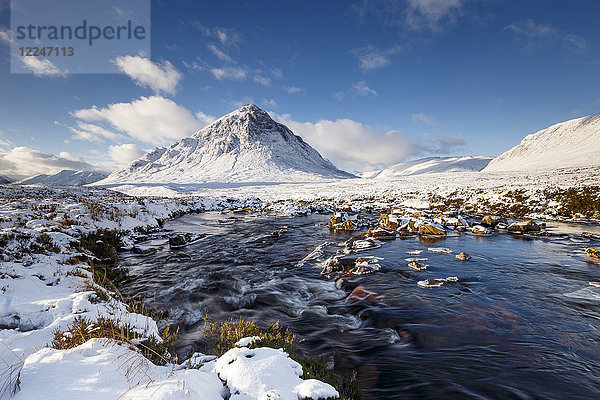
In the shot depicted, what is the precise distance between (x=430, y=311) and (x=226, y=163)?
159913 millimetres

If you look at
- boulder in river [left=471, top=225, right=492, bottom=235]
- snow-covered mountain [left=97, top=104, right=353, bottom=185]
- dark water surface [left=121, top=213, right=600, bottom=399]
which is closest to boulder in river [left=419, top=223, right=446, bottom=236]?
boulder in river [left=471, top=225, right=492, bottom=235]

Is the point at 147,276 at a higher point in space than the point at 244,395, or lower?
lower

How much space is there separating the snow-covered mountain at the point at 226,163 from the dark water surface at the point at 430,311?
111 m

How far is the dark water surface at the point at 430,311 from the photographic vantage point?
453 cm

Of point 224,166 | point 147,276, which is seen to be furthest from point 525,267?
point 224,166

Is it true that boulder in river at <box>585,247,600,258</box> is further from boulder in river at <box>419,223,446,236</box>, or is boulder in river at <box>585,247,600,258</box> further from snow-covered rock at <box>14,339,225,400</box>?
snow-covered rock at <box>14,339,225,400</box>

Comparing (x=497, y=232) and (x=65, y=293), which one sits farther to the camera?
(x=497, y=232)

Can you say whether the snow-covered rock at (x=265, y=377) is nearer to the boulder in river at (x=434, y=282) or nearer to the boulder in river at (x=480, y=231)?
the boulder in river at (x=434, y=282)

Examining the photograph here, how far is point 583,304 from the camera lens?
273 inches

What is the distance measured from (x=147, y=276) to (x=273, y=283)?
5144mm

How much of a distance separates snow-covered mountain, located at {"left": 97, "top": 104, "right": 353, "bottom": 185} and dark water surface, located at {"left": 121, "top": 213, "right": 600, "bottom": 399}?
11075cm

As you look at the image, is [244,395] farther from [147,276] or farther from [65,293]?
[147,276]

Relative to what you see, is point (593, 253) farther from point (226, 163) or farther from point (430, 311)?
point (226, 163)

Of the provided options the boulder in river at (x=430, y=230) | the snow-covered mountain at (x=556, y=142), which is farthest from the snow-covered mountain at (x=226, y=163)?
the boulder in river at (x=430, y=230)
